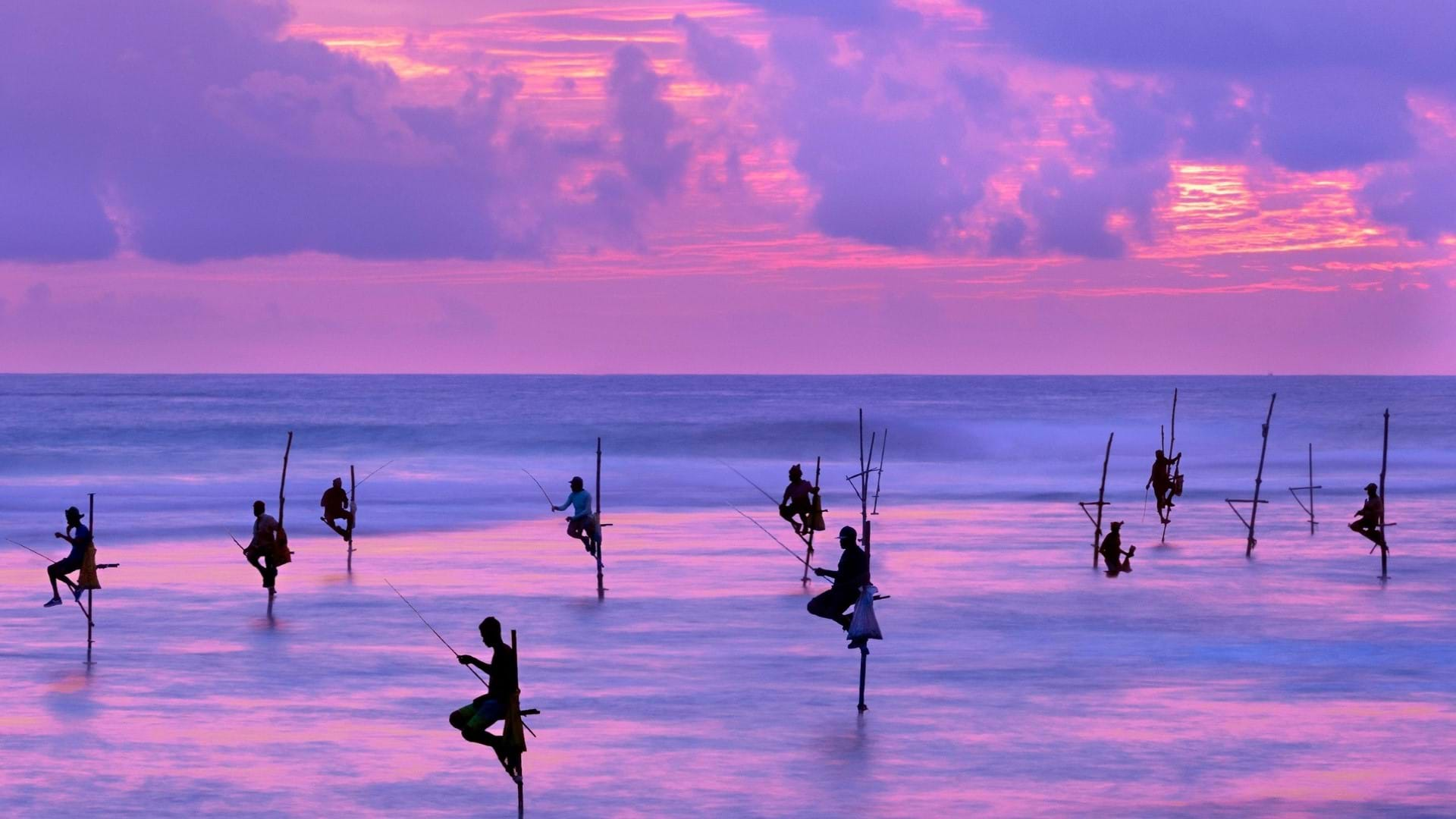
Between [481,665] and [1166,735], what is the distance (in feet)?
20.4

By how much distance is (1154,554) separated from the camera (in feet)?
99.8

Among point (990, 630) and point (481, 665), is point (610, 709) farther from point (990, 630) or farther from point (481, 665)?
point (990, 630)

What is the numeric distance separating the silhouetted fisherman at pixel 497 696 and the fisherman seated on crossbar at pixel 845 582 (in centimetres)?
417

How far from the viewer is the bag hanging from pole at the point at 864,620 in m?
15.4

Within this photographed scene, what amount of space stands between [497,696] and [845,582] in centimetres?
475

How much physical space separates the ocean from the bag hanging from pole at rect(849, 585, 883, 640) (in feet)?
2.50

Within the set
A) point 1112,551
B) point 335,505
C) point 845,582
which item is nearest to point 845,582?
point 845,582

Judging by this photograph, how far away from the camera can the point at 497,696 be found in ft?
38.8

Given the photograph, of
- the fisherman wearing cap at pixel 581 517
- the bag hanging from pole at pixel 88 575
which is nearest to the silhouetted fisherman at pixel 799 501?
the fisherman wearing cap at pixel 581 517

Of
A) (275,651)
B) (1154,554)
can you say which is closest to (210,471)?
(1154,554)

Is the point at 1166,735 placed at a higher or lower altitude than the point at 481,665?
lower

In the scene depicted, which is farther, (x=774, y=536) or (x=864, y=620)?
(x=774, y=536)

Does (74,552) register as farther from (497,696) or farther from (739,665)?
(497,696)

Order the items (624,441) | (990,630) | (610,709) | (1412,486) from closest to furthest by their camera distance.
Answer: (610,709), (990,630), (1412,486), (624,441)
